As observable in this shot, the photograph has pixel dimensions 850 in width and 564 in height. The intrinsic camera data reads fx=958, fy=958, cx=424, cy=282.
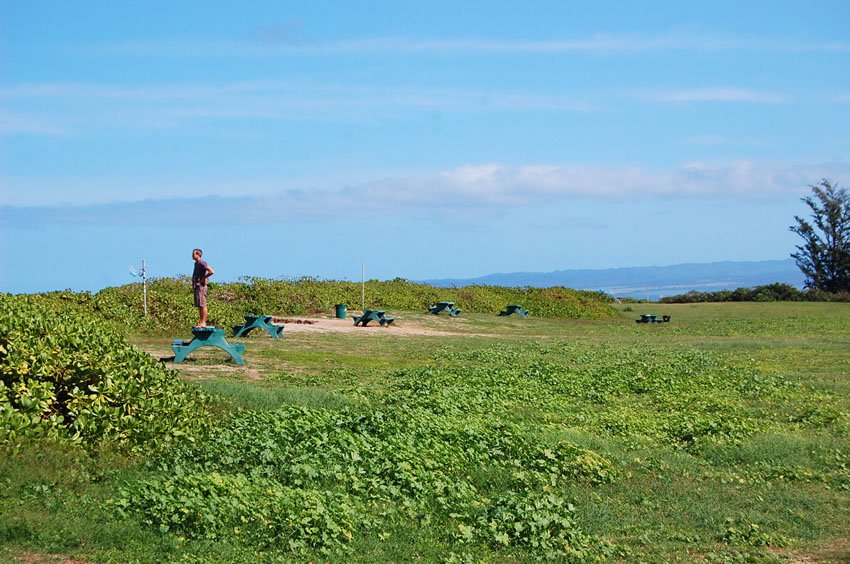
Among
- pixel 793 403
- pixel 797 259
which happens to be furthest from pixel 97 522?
pixel 797 259

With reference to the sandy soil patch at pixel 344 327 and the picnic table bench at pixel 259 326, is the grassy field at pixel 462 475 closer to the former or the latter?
the picnic table bench at pixel 259 326

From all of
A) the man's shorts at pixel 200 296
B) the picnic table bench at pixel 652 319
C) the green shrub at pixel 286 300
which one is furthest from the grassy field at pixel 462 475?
the picnic table bench at pixel 652 319

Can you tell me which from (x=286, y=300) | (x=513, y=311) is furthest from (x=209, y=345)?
(x=513, y=311)

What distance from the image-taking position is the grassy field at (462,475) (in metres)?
8.01

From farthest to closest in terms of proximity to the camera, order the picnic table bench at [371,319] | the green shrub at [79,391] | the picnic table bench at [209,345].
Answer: the picnic table bench at [371,319] → the picnic table bench at [209,345] → the green shrub at [79,391]

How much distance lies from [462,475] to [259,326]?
15257 millimetres

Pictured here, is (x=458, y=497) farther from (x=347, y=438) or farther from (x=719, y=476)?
(x=719, y=476)

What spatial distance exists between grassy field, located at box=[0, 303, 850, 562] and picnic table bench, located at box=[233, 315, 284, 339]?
6.26 metres

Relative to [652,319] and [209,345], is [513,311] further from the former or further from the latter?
[209,345]

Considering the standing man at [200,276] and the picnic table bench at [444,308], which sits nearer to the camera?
the standing man at [200,276]

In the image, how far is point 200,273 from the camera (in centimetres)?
2262

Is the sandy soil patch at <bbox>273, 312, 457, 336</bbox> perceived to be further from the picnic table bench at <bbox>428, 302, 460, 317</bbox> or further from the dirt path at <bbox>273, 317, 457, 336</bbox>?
the picnic table bench at <bbox>428, 302, 460, 317</bbox>

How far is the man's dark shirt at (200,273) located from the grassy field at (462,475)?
4.30 metres

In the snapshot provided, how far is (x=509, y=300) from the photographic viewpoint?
47844 mm
